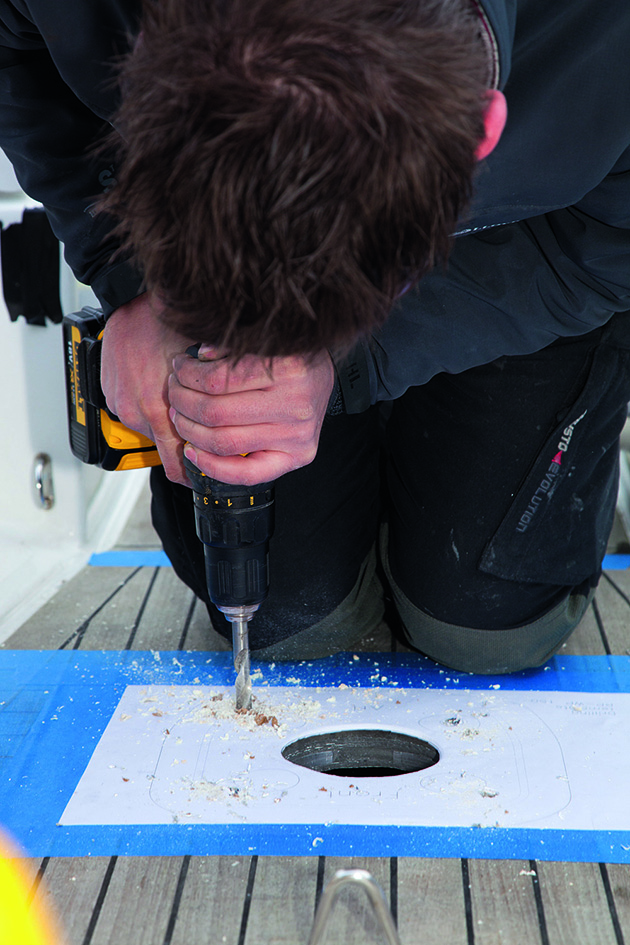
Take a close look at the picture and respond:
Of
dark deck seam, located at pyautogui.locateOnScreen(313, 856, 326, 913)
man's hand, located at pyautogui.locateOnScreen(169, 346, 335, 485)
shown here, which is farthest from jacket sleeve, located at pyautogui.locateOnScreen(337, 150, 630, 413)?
dark deck seam, located at pyautogui.locateOnScreen(313, 856, 326, 913)

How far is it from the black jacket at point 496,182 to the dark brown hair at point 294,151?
27 cm

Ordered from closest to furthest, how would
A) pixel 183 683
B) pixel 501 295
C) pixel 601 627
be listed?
1. pixel 501 295
2. pixel 183 683
3. pixel 601 627

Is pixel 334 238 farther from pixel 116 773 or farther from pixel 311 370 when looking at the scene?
pixel 116 773

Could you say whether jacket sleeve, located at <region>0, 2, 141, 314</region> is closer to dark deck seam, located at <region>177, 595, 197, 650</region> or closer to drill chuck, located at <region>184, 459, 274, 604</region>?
drill chuck, located at <region>184, 459, 274, 604</region>

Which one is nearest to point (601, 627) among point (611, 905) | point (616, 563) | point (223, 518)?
point (616, 563)

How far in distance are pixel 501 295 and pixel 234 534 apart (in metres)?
0.43

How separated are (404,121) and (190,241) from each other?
17 centimetres

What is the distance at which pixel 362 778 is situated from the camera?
0.98 metres

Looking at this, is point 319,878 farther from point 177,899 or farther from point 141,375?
point 141,375

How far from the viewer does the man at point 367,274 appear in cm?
57

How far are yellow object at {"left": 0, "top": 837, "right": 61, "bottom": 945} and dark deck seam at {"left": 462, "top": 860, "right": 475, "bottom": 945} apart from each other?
371 mm

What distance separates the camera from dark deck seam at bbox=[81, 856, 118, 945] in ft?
2.56

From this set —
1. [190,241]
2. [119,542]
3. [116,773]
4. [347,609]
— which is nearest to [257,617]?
[347,609]

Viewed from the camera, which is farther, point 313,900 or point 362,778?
point 362,778
